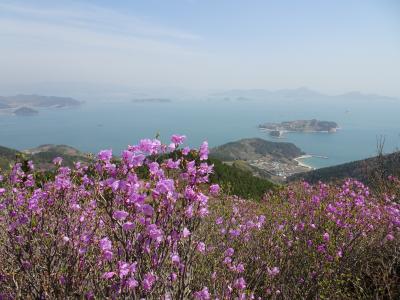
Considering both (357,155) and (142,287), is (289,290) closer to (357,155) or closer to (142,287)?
(142,287)

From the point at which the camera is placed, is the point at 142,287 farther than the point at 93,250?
No

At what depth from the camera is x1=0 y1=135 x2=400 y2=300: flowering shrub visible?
331 cm

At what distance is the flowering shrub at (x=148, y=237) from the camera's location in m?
3.31

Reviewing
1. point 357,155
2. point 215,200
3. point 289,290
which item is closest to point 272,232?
point 289,290

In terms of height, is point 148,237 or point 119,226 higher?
point 119,226

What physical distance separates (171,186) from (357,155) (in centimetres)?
20142

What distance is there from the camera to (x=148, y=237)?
10.9 ft

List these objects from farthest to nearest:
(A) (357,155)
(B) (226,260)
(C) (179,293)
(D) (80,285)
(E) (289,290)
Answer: (A) (357,155) < (E) (289,290) < (B) (226,260) < (D) (80,285) < (C) (179,293)

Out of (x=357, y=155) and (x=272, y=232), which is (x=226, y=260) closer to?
(x=272, y=232)

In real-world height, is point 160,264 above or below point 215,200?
above

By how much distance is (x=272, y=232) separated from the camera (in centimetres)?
653

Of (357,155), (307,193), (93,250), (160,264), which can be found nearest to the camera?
(160,264)

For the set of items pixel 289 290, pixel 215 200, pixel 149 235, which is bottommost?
pixel 289 290

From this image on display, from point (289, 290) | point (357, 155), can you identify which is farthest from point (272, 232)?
point (357, 155)
